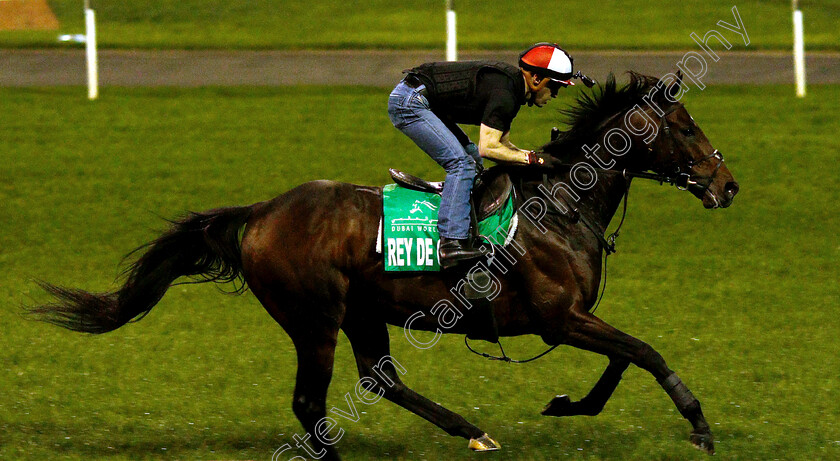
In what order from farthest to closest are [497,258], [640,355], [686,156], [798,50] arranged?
[798,50] → [686,156] → [497,258] → [640,355]

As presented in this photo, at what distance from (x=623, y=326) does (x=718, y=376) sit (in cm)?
140

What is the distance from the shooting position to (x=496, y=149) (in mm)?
6262

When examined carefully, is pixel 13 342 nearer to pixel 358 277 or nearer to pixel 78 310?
pixel 78 310

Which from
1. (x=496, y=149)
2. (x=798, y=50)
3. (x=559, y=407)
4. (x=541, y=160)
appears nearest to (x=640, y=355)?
(x=559, y=407)

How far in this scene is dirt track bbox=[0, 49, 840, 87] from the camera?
1762 cm

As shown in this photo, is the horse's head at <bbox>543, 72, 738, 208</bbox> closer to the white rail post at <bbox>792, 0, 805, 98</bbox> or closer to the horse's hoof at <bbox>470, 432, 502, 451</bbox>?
the horse's hoof at <bbox>470, 432, 502, 451</bbox>

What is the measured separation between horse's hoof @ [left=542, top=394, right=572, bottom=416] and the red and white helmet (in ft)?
6.03

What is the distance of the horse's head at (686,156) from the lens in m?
6.48

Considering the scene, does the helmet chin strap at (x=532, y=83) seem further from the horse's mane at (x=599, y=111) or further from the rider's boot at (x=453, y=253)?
the rider's boot at (x=453, y=253)

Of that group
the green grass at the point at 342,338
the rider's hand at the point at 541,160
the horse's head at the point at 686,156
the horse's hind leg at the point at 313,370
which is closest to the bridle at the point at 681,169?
the horse's head at the point at 686,156

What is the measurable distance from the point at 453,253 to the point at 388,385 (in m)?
0.97

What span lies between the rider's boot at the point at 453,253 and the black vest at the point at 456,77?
2.63 ft

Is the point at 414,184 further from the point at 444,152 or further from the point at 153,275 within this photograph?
the point at 153,275

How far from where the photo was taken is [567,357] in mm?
8523
